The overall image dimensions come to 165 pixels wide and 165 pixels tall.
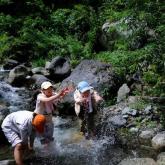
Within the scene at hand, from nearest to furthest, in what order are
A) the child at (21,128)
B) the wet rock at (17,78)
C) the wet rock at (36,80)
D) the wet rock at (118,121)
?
the child at (21,128) → the wet rock at (118,121) → the wet rock at (36,80) → the wet rock at (17,78)

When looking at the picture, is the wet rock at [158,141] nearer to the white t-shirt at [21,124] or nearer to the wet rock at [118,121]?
the wet rock at [118,121]

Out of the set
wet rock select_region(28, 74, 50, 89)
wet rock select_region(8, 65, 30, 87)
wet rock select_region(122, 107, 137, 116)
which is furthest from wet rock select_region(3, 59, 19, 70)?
wet rock select_region(122, 107, 137, 116)

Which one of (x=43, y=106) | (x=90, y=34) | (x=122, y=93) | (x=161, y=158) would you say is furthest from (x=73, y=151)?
(x=90, y=34)

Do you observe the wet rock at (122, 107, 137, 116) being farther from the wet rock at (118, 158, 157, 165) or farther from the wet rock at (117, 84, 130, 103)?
the wet rock at (118, 158, 157, 165)

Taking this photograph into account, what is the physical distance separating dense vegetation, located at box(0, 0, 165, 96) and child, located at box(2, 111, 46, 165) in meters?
3.92

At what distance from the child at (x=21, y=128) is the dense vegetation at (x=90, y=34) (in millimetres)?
3924

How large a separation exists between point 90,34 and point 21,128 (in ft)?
38.4

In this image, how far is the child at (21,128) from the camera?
8.75 metres

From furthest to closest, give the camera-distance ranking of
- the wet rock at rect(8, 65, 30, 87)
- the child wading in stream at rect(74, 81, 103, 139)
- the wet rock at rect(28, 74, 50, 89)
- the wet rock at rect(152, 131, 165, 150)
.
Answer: the wet rock at rect(8, 65, 30, 87) → the wet rock at rect(28, 74, 50, 89) → the child wading in stream at rect(74, 81, 103, 139) → the wet rock at rect(152, 131, 165, 150)

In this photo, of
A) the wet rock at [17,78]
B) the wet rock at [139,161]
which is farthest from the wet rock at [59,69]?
the wet rock at [139,161]

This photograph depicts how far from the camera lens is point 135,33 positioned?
11.9 meters

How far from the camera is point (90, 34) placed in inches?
787

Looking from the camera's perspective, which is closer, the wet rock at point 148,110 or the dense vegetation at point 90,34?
the dense vegetation at point 90,34

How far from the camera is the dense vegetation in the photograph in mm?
11632
